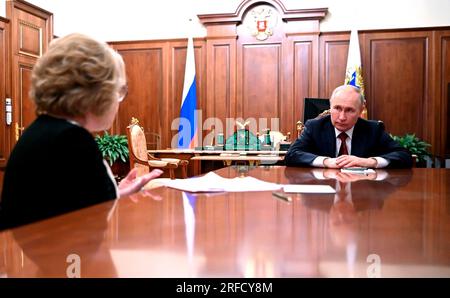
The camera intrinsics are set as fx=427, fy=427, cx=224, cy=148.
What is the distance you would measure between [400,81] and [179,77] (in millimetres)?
3891

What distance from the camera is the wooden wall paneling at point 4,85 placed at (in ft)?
21.3

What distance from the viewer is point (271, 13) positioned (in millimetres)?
7453

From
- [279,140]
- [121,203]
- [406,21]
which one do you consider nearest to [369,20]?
[406,21]

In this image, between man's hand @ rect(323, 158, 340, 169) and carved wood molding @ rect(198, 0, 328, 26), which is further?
carved wood molding @ rect(198, 0, 328, 26)

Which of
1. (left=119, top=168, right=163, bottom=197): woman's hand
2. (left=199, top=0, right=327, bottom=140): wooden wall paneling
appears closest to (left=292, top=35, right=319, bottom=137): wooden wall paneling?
(left=199, top=0, right=327, bottom=140): wooden wall paneling

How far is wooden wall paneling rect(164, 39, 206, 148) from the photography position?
308 inches

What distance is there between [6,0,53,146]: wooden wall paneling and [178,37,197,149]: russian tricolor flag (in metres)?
2.51

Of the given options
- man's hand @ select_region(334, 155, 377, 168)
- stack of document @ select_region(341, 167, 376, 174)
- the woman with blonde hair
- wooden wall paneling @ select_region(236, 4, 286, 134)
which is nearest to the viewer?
the woman with blonde hair

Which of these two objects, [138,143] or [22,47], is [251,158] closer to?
[138,143]

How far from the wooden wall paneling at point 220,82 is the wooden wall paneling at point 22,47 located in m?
2.91

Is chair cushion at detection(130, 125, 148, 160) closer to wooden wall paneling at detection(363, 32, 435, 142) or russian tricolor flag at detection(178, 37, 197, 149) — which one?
russian tricolor flag at detection(178, 37, 197, 149)

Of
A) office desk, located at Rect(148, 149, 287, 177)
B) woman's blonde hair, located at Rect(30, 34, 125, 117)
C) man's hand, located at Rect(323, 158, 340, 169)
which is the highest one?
woman's blonde hair, located at Rect(30, 34, 125, 117)
